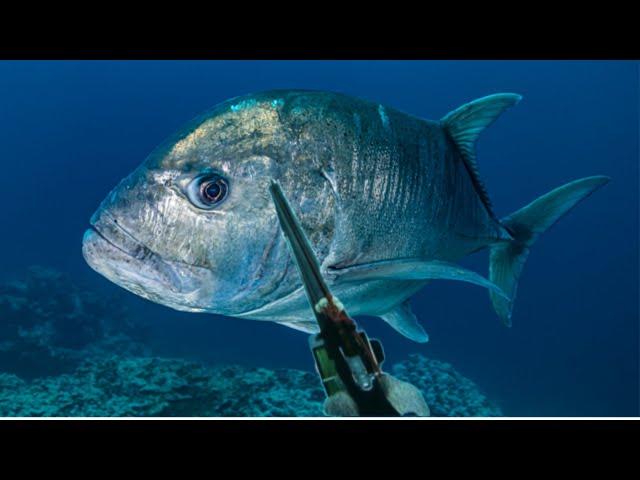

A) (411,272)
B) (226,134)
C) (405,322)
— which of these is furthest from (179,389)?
(411,272)

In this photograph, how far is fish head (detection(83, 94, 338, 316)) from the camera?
5.63 feet

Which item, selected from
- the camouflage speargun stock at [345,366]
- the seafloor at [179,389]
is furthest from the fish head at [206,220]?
the seafloor at [179,389]

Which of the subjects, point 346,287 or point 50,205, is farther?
point 50,205

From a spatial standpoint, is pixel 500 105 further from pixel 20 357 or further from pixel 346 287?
pixel 20 357

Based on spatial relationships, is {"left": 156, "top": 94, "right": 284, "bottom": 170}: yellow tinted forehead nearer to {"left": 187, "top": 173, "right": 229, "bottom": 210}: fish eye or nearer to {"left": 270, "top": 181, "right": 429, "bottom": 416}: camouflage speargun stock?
{"left": 187, "top": 173, "right": 229, "bottom": 210}: fish eye

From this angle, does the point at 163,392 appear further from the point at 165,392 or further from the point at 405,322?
the point at 405,322

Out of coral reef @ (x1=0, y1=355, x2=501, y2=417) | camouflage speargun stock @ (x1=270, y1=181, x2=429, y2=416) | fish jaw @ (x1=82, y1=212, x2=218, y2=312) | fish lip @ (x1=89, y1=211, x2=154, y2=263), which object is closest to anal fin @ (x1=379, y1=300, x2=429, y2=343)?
fish jaw @ (x1=82, y1=212, x2=218, y2=312)

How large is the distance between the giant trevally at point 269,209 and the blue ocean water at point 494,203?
2451 centimetres

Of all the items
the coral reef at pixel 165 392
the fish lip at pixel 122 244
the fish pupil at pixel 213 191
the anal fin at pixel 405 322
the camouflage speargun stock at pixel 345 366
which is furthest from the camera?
the coral reef at pixel 165 392

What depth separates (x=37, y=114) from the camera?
105 m

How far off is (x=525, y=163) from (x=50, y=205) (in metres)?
101

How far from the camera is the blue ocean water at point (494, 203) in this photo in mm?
30594

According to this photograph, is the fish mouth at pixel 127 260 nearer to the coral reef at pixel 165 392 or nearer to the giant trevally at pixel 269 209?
the giant trevally at pixel 269 209

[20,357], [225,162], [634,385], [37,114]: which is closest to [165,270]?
[225,162]
